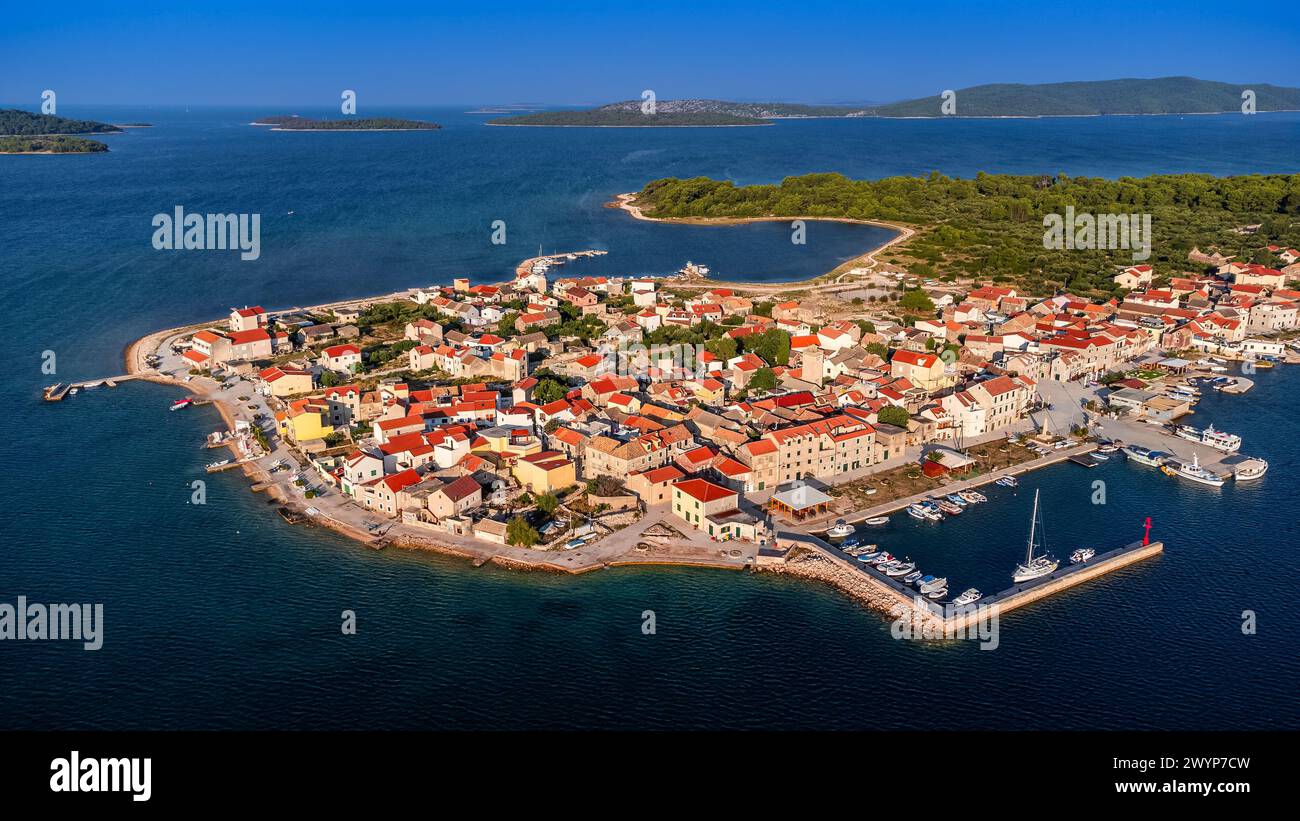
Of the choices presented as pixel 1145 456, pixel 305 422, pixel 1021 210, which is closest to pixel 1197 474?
pixel 1145 456

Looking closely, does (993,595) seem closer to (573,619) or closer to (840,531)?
(840,531)

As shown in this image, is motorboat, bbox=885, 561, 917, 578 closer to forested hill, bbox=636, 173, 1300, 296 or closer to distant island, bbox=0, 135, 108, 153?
forested hill, bbox=636, 173, 1300, 296

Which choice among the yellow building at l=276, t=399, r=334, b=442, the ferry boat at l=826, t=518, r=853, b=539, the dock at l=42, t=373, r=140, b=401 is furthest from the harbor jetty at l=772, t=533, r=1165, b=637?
the dock at l=42, t=373, r=140, b=401

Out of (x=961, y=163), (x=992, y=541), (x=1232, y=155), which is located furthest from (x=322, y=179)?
(x=1232, y=155)

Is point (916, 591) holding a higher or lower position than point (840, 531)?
lower

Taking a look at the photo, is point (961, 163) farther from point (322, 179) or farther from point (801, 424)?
point (801, 424)

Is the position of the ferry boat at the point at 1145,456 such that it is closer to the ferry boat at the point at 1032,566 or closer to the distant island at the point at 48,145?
the ferry boat at the point at 1032,566

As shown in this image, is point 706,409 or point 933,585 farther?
point 706,409
